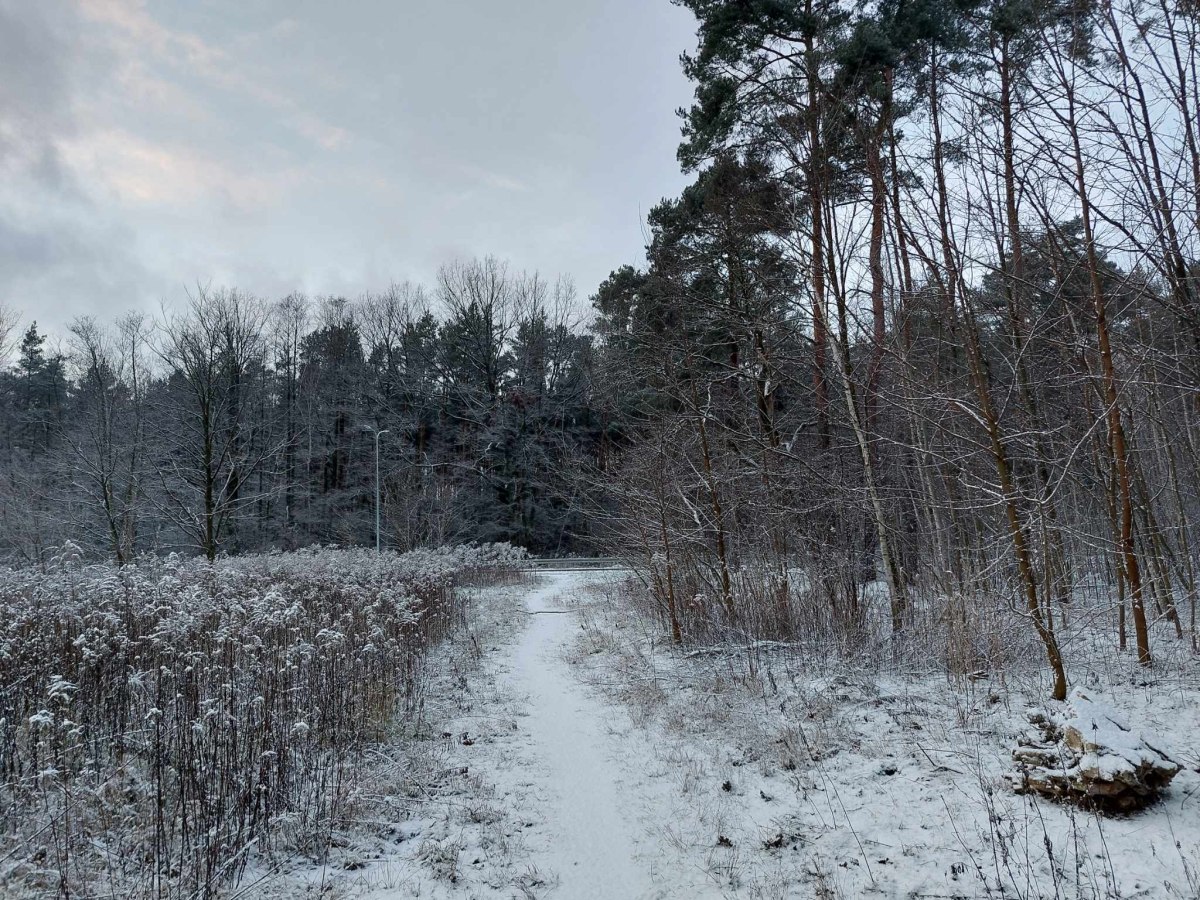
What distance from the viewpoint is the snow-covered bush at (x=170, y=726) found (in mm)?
3260

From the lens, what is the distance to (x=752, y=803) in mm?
4133

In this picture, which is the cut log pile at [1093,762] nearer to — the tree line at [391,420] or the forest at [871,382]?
the forest at [871,382]

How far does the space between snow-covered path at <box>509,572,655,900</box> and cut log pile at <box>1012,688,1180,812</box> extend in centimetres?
231

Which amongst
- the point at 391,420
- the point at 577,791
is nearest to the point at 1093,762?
the point at 577,791

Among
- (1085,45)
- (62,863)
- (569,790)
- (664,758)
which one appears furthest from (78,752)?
(1085,45)

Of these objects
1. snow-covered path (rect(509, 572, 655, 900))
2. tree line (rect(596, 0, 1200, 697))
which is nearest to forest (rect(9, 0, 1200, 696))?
tree line (rect(596, 0, 1200, 697))

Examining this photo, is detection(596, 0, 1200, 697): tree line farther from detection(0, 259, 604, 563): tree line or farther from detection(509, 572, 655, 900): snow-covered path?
detection(0, 259, 604, 563): tree line

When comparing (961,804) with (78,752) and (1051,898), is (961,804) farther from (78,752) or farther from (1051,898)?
(78,752)

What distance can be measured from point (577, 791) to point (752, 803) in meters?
1.25

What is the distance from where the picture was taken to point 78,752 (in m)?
4.23

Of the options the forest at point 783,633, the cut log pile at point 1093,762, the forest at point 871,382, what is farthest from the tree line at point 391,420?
the cut log pile at point 1093,762

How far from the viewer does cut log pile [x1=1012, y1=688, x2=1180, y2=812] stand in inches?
127

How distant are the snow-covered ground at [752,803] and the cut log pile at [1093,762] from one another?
0.31 ft

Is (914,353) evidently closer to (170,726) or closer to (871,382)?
(871,382)
